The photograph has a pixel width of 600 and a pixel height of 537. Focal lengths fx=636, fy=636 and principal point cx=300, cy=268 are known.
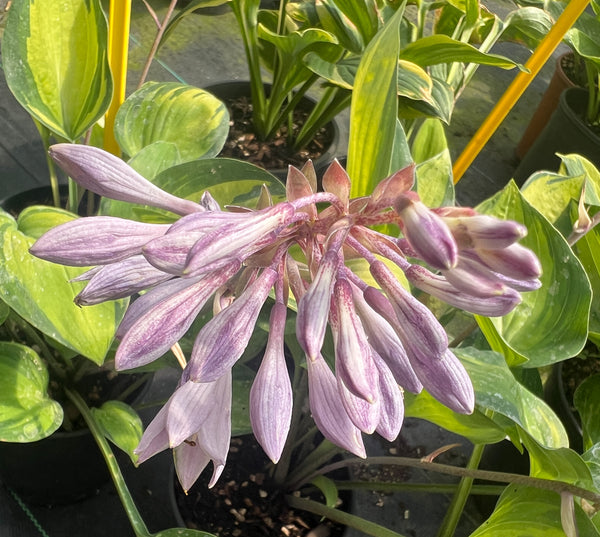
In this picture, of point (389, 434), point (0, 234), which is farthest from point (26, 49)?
point (389, 434)

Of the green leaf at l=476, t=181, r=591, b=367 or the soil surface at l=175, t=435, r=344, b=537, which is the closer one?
the green leaf at l=476, t=181, r=591, b=367

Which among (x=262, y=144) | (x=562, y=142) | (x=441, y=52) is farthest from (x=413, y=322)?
(x=562, y=142)

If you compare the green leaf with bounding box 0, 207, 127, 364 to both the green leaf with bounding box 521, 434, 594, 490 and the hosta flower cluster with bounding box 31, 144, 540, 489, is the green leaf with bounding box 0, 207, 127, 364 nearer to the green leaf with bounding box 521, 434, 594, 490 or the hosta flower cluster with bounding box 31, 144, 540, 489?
the hosta flower cluster with bounding box 31, 144, 540, 489

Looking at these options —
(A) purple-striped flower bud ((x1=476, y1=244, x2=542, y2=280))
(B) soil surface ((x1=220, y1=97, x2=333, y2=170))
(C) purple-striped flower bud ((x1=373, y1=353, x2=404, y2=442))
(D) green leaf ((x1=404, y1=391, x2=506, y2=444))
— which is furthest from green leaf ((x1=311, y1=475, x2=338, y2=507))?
(B) soil surface ((x1=220, y1=97, x2=333, y2=170))

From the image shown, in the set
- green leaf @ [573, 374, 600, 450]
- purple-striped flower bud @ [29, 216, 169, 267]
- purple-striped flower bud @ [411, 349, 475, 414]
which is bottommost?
green leaf @ [573, 374, 600, 450]

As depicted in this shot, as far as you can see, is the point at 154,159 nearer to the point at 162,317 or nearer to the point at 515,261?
the point at 162,317

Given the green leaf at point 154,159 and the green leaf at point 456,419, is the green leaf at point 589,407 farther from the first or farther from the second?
the green leaf at point 154,159

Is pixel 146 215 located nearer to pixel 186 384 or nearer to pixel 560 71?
pixel 186 384
